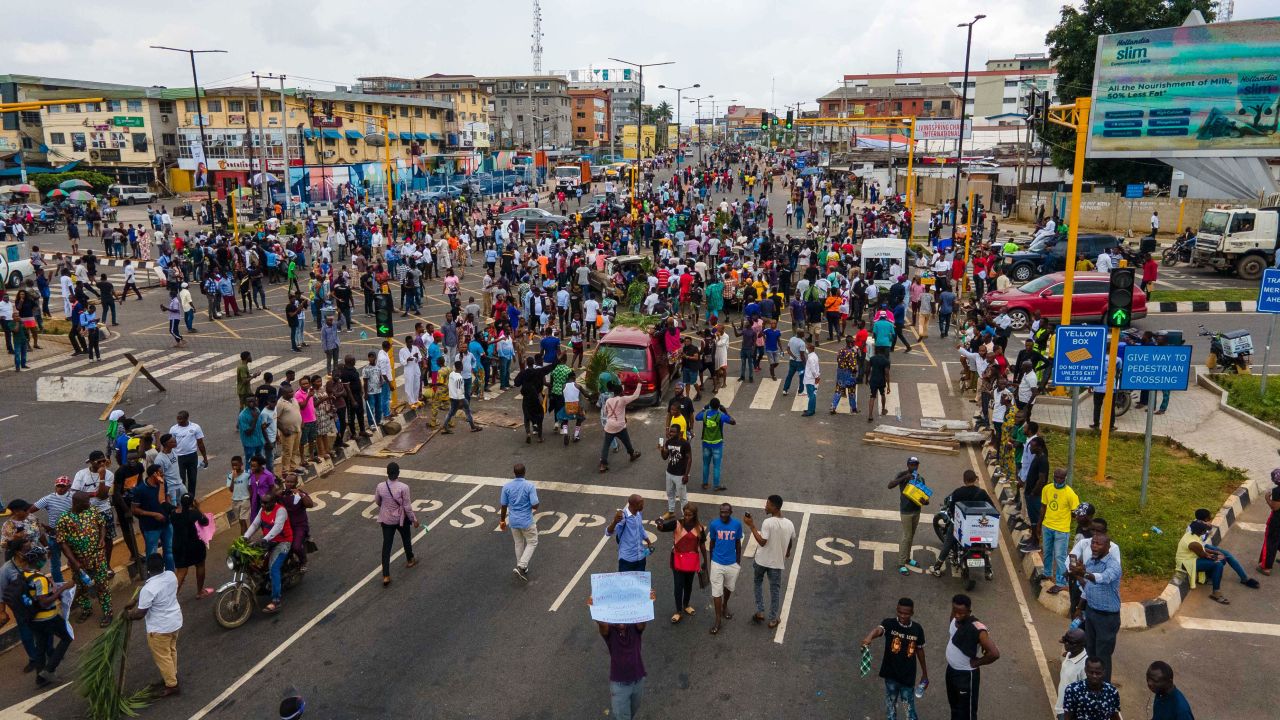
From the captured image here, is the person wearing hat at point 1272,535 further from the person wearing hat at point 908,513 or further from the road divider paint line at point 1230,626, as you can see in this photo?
the person wearing hat at point 908,513

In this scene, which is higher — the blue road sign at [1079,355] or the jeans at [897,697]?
the blue road sign at [1079,355]

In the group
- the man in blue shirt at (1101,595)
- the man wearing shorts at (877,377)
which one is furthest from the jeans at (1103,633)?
the man wearing shorts at (877,377)

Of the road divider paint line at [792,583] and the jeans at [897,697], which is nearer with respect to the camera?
the jeans at [897,697]

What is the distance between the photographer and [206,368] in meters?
21.5

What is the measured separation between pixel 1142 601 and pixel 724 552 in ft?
16.4

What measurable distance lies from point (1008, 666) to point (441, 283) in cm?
2859

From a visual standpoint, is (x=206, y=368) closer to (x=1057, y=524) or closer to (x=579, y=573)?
(x=579, y=573)

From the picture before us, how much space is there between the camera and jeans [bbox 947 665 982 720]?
739 cm

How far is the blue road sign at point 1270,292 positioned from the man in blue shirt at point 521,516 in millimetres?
13295

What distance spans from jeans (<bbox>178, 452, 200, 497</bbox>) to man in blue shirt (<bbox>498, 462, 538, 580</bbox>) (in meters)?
5.49

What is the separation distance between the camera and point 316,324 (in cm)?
2598

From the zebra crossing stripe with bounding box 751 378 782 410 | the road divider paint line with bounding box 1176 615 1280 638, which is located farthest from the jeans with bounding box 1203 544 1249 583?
the zebra crossing stripe with bounding box 751 378 782 410

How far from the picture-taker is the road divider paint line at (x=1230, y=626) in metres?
9.32

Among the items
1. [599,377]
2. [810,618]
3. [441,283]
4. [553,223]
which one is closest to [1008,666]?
[810,618]
